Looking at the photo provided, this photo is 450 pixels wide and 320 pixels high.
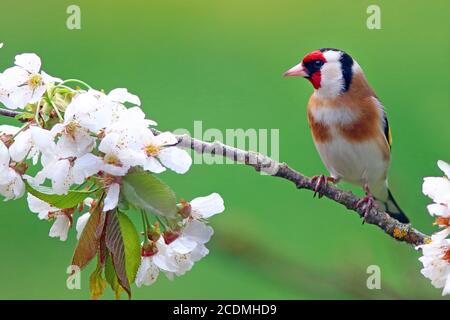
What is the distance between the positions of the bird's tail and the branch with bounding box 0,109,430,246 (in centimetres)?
47

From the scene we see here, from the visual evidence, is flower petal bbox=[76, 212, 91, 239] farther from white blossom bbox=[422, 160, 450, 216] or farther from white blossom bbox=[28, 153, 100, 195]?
white blossom bbox=[422, 160, 450, 216]

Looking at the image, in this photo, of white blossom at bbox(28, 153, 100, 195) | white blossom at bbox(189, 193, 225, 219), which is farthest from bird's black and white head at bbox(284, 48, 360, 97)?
white blossom at bbox(28, 153, 100, 195)

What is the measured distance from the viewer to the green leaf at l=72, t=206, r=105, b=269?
2.52 ft

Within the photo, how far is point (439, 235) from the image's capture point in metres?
0.75

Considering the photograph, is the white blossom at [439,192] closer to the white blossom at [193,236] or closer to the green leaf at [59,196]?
the white blossom at [193,236]

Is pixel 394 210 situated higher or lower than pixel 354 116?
lower

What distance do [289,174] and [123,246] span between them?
278 mm

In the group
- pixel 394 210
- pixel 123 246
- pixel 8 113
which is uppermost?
pixel 8 113

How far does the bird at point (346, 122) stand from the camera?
1.50 metres

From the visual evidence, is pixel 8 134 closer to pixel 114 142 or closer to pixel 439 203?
pixel 114 142

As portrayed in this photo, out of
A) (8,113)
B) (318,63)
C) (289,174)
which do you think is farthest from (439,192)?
(318,63)

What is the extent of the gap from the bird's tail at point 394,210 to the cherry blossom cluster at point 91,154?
2.68 ft

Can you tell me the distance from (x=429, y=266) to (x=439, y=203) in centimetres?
7

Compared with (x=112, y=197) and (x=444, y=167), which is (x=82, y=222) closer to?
(x=112, y=197)
